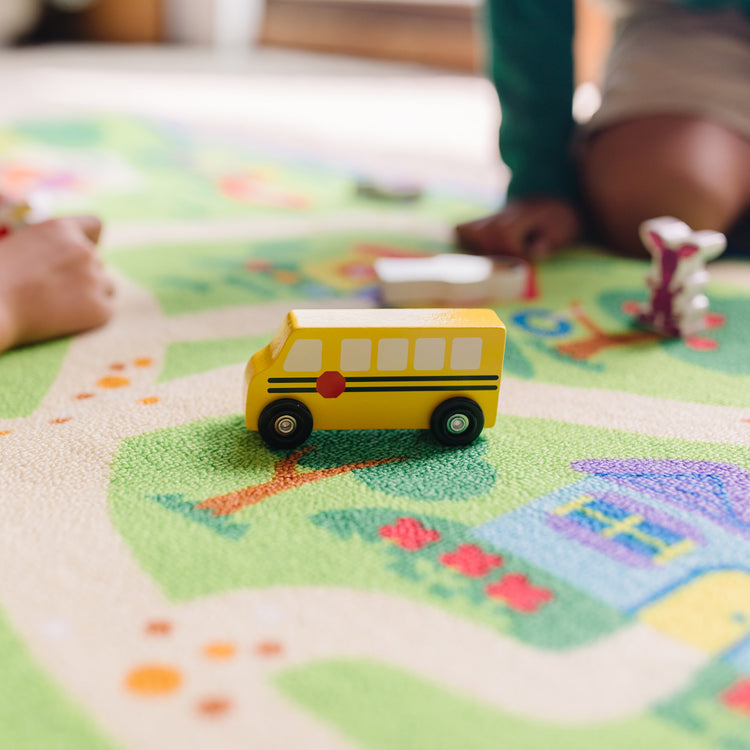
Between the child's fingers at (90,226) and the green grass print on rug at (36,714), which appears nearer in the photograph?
the green grass print on rug at (36,714)

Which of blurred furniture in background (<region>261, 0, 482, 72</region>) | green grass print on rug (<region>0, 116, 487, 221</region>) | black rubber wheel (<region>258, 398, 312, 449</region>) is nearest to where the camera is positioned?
black rubber wheel (<region>258, 398, 312, 449</region>)

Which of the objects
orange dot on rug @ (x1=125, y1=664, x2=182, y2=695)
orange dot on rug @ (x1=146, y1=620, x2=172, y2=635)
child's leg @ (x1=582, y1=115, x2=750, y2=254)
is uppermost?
child's leg @ (x1=582, y1=115, x2=750, y2=254)

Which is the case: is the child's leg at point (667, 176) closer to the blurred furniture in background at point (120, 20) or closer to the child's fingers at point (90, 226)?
the child's fingers at point (90, 226)

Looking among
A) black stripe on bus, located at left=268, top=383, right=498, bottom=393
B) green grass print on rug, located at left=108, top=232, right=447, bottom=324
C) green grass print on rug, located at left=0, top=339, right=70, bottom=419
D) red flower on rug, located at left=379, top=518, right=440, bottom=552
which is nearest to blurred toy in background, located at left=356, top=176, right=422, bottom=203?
green grass print on rug, located at left=108, top=232, right=447, bottom=324

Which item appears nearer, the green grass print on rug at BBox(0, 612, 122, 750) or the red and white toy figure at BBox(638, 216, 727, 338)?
the green grass print on rug at BBox(0, 612, 122, 750)

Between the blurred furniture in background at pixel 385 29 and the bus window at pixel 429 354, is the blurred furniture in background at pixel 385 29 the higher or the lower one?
the higher one

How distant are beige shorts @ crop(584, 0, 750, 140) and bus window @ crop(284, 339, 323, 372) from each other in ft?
2.39

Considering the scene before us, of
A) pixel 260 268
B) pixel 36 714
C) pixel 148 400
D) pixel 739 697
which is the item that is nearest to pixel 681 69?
pixel 260 268

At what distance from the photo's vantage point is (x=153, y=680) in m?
0.40

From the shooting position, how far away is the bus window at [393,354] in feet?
1.89

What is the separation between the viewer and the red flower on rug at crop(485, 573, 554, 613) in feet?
1.49

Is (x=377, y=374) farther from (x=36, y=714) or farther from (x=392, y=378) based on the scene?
(x=36, y=714)

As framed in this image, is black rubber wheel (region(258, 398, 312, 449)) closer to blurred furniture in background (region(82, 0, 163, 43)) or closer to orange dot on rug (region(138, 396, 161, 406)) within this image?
orange dot on rug (region(138, 396, 161, 406))

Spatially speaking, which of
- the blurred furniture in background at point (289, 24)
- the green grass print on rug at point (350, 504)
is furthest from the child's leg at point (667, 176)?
the blurred furniture in background at point (289, 24)
